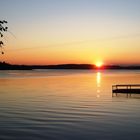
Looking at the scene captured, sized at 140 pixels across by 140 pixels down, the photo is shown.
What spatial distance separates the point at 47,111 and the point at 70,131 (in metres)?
9.68

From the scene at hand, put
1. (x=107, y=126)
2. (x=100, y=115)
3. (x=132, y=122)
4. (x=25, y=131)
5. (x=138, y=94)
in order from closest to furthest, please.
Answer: (x=25, y=131) → (x=107, y=126) → (x=132, y=122) → (x=100, y=115) → (x=138, y=94)

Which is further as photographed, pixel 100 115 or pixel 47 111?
pixel 47 111

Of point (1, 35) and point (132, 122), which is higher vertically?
point (1, 35)

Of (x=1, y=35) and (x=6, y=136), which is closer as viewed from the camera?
(x=1, y=35)

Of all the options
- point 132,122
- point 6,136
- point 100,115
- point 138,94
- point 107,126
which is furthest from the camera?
point 138,94

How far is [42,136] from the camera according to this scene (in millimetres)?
18797

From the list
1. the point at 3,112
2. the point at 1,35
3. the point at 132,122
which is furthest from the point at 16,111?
the point at 1,35

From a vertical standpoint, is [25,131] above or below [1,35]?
below

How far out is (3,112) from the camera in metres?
28.6

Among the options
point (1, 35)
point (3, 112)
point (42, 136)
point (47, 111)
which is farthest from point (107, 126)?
point (1, 35)

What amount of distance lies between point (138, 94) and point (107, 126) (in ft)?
102

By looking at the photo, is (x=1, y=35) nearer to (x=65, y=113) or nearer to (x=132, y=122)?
(x=132, y=122)

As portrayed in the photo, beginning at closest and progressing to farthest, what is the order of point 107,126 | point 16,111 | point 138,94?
point 107,126
point 16,111
point 138,94

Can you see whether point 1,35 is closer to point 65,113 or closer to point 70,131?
point 70,131
